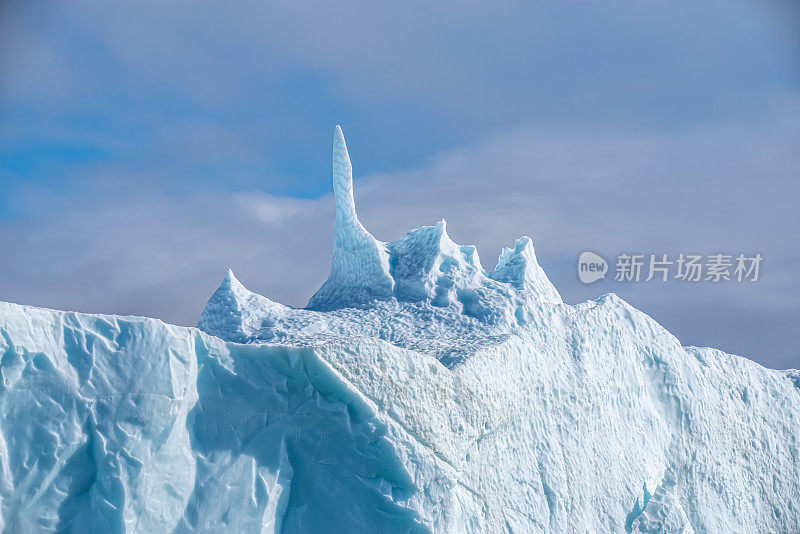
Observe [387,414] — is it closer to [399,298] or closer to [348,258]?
[399,298]

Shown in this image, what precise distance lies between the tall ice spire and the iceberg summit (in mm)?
33

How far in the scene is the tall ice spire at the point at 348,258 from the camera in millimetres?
11969

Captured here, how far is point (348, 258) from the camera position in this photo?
12477 mm

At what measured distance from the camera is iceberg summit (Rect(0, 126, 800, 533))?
23.5 ft

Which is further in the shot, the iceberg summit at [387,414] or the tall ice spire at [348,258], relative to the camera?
the tall ice spire at [348,258]

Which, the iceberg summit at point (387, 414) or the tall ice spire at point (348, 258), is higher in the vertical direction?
the tall ice spire at point (348, 258)

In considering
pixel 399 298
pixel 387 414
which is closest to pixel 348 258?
pixel 399 298

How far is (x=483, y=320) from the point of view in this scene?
1141 cm

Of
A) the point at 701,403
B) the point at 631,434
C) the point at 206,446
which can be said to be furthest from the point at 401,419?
the point at 701,403

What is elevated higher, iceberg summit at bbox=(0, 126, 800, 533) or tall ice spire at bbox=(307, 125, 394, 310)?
tall ice spire at bbox=(307, 125, 394, 310)

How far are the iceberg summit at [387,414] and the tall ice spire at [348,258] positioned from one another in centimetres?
3

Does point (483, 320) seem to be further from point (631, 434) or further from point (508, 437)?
point (631, 434)

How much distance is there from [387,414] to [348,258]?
176 inches

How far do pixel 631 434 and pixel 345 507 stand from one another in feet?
19.0
